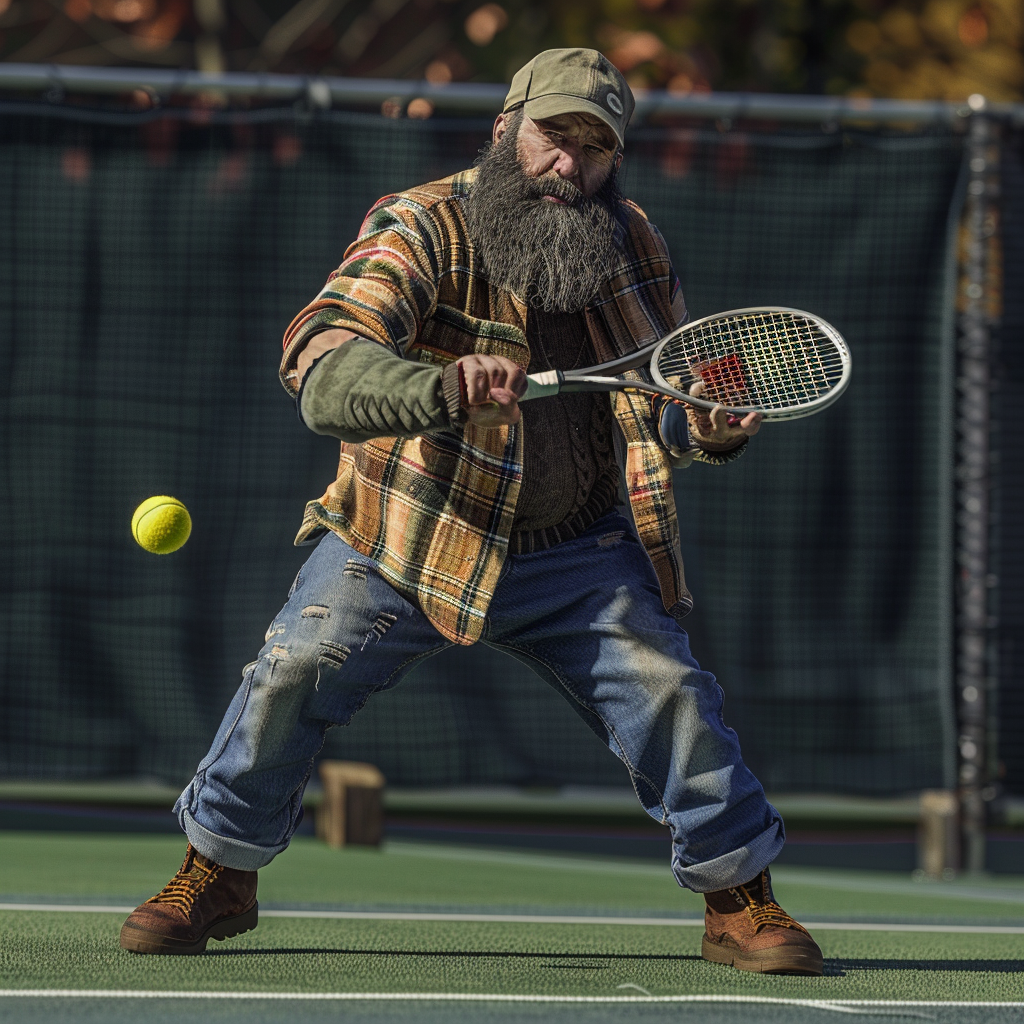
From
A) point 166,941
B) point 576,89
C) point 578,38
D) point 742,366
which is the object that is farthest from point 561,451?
point 578,38

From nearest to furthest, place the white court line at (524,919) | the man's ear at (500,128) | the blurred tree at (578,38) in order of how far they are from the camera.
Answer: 1. the man's ear at (500,128)
2. the white court line at (524,919)
3. the blurred tree at (578,38)

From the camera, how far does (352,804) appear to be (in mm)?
6504

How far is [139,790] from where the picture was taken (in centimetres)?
768

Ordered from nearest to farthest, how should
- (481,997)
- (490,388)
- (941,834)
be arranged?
(490,388)
(481,997)
(941,834)

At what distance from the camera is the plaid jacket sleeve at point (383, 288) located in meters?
3.72

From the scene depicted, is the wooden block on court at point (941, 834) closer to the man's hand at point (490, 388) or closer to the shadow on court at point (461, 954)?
→ the shadow on court at point (461, 954)

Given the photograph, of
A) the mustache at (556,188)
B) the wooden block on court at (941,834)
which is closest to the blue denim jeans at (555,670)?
the mustache at (556,188)

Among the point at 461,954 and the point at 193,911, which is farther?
the point at 461,954

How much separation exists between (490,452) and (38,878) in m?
2.53

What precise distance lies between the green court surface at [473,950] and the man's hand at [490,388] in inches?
44.0

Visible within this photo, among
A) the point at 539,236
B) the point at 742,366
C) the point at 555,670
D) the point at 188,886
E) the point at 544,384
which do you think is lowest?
the point at 188,886

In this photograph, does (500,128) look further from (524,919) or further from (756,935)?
(524,919)

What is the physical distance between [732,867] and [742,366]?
1.11 metres

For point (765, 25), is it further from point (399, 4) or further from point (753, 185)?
point (753, 185)
